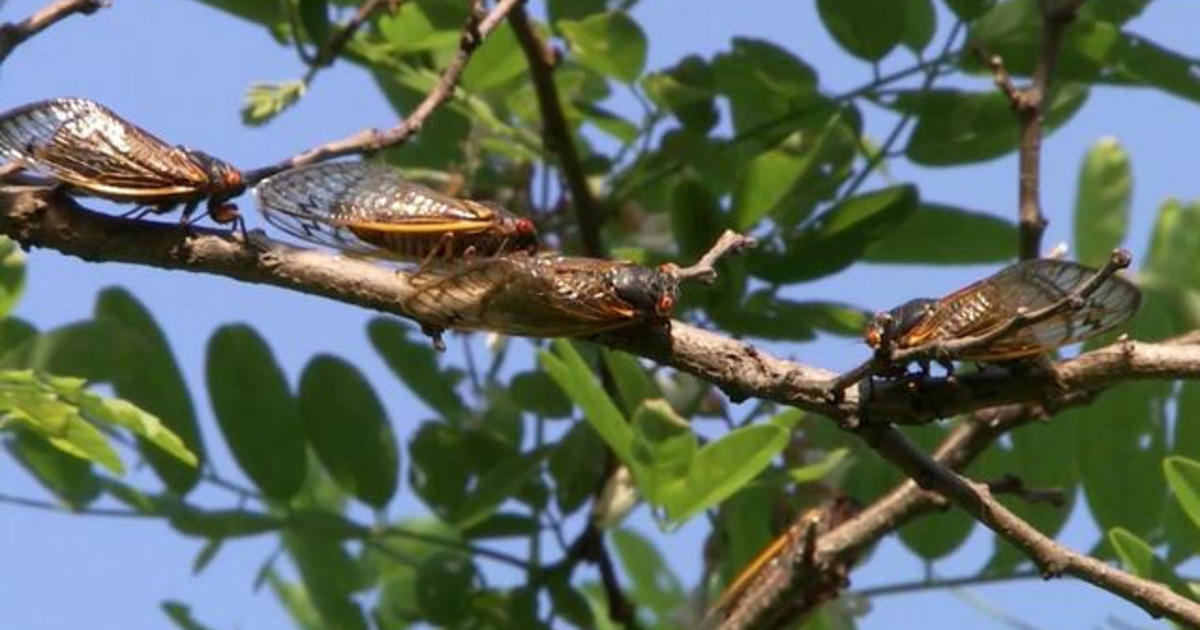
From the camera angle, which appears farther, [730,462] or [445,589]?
[445,589]

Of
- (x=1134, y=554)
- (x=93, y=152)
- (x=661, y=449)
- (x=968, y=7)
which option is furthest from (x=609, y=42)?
(x=93, y=152)

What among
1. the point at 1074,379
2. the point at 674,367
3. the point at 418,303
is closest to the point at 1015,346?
the point at 1074,379

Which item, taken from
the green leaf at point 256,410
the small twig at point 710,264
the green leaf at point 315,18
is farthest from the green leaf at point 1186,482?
the green leaf at point 256,410

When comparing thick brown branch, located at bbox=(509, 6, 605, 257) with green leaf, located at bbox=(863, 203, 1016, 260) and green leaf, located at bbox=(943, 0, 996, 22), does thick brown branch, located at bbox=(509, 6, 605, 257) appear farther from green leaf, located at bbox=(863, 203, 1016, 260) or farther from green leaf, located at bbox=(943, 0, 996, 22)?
green leaf, located at bbox=(943, 0, 996, 22)

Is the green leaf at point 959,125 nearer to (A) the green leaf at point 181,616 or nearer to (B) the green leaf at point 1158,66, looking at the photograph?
(B) the green leaf at point 1158,66

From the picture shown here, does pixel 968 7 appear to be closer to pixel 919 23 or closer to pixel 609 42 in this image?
pixel 919 23
